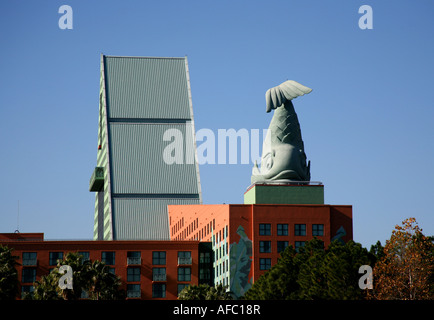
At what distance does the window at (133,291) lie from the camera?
12231 cm

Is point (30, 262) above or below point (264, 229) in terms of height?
below

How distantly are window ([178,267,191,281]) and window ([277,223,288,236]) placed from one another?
1711cm

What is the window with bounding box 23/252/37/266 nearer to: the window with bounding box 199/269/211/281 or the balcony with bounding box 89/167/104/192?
the window with bounding box 199/269/211/281

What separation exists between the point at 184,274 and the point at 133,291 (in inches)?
297

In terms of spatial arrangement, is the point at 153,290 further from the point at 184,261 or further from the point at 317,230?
the point at 317,230

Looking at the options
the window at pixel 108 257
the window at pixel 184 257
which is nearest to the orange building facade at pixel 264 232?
the window at pixel 184 257

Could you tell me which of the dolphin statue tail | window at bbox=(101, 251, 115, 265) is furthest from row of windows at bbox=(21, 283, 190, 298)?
the dolphin statue tail

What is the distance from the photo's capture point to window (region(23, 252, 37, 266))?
123 meters

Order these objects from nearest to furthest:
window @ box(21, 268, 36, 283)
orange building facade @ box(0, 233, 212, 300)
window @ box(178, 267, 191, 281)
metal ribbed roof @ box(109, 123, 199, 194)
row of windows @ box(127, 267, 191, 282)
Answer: window @ box(21, 268, 36, 283)
orange building facade @ box(0, 233, 212, 300)
row of windows @ box(127, 267, 191, 282)
window @ box(178, 267, 191, 281)
metal ribbed roof @ box(109, 123, 199, 194)

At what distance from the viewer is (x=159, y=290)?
406 ft

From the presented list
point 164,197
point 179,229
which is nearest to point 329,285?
point 179,229

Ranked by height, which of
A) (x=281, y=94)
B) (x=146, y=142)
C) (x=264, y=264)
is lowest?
(x=264, y=264)

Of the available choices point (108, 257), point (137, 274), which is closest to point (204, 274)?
point (137, 274)
